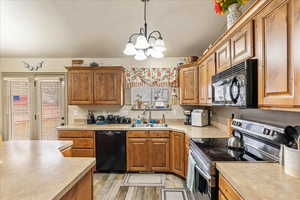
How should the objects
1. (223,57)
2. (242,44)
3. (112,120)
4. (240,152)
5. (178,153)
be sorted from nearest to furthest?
(242,44), (240,152), (223,57), (178,153), (112,120)

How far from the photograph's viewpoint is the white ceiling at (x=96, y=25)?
294cm

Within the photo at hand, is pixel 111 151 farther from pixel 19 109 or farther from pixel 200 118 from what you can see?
pixel 19 109

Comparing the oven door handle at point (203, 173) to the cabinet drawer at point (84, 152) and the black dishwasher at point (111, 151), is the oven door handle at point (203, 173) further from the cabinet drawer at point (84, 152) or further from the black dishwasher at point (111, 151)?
the cabinet drawer at point (84, 152)

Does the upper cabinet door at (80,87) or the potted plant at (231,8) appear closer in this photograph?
the potted plant at (231,8)

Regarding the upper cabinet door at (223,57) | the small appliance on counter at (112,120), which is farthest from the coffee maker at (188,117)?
the upper cabinet door at (223,57)

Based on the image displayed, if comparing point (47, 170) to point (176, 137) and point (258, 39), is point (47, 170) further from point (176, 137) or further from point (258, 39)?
point (176, 137)

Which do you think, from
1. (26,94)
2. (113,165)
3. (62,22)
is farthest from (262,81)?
(26,94)

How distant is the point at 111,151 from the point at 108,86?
1.28 m

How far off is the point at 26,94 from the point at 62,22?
2.04m

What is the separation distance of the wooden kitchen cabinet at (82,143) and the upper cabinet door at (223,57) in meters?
2.50

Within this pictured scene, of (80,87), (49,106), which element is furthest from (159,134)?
(49,106)

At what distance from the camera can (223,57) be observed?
212 centimetres

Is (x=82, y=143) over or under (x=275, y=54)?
under

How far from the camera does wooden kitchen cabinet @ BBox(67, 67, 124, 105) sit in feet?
12.6
